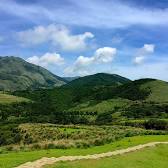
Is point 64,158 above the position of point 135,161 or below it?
above

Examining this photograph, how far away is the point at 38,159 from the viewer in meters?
36.3

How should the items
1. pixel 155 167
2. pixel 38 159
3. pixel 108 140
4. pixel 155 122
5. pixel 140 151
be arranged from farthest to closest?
pixel 155 122 → pixel 108 140 → pixel 140 151 → pixel 155 167 → pixel 38 159

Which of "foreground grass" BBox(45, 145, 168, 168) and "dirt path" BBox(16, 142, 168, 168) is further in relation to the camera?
"foreground grass" BBox(45, 145, 168, 168)

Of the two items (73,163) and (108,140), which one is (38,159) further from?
(108,140)

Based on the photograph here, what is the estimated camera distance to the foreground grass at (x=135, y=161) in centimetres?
3484

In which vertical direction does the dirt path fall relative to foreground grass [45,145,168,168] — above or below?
→ above

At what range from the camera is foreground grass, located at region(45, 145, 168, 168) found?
34.8 meters

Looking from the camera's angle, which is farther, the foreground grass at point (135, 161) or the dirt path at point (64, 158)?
the foreground grass at point (135, 161)

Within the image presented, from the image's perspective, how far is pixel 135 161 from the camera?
3988 cm

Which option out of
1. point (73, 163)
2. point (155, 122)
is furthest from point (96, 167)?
point (155, 122)

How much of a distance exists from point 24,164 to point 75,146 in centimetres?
1810

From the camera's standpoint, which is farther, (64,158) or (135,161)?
(135,161)

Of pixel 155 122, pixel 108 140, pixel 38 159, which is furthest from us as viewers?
pixel 155 122

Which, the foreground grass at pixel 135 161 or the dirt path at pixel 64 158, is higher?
the dirt path at pixel 64 158
